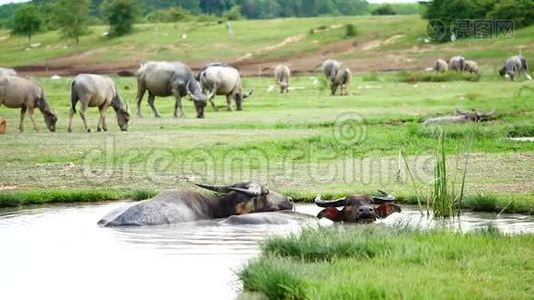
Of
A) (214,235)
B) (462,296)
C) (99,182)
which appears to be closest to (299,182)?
(99,182)

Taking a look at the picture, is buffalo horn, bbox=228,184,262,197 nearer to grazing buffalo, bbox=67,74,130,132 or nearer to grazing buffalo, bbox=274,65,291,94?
grazing buffalo, bbox=67,74,130,132

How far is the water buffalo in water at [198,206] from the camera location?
1280cm

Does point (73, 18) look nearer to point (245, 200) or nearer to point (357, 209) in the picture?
point (245, 200)

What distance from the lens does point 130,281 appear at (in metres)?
9.35

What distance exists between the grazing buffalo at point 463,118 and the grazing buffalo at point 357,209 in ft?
39.0

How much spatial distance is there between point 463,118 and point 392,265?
1729 centimetres

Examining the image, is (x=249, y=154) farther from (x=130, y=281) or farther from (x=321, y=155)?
(x=130, y=281)

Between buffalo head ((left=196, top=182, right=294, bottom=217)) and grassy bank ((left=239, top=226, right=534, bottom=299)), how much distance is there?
2.98 m

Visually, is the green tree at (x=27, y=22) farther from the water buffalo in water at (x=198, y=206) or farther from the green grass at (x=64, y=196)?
the water buffalo in water at (x=198, y=206)

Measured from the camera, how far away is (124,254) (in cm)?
1076

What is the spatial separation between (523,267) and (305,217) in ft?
15.2

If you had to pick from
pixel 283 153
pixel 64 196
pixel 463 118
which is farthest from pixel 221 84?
pixel 64 196

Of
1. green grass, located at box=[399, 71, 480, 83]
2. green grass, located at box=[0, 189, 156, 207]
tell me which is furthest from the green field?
green grass, located at box=[399, 71, 480, 83]

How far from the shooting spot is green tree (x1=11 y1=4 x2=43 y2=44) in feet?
319
